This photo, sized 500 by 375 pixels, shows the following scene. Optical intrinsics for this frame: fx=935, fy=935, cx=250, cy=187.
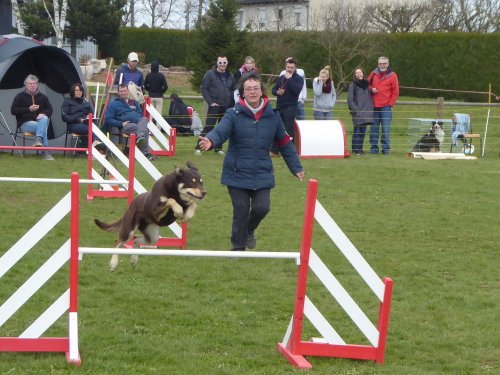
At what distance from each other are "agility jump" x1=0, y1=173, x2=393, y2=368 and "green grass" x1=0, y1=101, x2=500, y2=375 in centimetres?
9

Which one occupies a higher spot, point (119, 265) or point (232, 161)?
point (232, 161)

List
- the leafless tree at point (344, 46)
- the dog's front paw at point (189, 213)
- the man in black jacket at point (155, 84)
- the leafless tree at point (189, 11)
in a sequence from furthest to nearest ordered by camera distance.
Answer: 1. the leafless tree at point (189, 11)
2. the leafless tree at point (344, 46)
3. the man in black jacket at point (155, 84)
4. the dog's front paw at point (189, 213)

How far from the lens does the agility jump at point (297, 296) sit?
565cm

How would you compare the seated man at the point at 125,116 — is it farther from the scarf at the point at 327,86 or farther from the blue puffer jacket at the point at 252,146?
the blue puffer jacket at the point at 252,146

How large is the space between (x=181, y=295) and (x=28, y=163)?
8338 millimetres

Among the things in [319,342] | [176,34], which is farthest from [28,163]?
[176,34]

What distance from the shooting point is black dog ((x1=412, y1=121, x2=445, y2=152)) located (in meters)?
18.7

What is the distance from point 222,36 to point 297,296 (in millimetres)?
22841

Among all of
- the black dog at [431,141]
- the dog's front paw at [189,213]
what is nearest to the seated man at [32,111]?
the black dog at [431,141]

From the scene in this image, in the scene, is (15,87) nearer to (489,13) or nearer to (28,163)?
(28,163)

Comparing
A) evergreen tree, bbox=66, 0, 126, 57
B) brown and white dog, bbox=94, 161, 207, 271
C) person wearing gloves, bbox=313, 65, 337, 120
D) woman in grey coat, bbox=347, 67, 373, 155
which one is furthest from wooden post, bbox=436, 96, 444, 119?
evergreen tree, bbox=66, 0, 126, 57

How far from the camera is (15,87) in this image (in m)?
17.5

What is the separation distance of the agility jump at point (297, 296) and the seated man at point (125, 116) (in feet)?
31.6

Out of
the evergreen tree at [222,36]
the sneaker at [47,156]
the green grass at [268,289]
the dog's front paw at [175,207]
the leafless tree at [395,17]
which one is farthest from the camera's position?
the leafless tree at [395,17]
